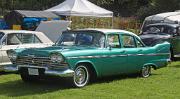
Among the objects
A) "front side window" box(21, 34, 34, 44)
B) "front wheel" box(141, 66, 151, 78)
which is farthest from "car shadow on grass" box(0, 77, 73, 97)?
→ "front wheel" box(141, 66, 151, 78)

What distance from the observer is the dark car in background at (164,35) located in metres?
16.8

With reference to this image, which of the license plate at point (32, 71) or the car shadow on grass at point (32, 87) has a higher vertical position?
the license plate at point (32, 71)

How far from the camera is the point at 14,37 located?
13188 millimetres

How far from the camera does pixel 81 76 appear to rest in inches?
409

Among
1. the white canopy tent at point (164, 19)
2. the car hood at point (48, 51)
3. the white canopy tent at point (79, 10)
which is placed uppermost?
the white canopy tent at point (79, 10)

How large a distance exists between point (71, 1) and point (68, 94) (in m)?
20.3

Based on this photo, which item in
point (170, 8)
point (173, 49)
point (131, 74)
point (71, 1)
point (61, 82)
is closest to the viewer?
point (61, 82)

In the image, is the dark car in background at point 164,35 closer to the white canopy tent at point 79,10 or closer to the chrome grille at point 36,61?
the chrome grille at point 36,61

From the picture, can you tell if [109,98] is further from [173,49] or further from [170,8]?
[170,8]

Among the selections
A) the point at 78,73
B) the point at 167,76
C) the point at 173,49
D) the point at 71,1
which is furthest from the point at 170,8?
the point at 78,73

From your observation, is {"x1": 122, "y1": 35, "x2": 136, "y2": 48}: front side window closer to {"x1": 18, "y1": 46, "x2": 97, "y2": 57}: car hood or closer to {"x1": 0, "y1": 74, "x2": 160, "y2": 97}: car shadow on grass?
{"x1": 0, "y1": 74, "x2": 160, "y2": 97}: car shadow on grass

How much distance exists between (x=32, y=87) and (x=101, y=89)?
1638 mm

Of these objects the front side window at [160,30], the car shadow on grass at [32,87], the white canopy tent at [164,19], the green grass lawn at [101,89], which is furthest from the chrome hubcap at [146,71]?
the white canopy tent at [164,19]

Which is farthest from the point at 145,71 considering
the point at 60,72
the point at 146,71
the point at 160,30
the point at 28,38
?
the point at 160,30
